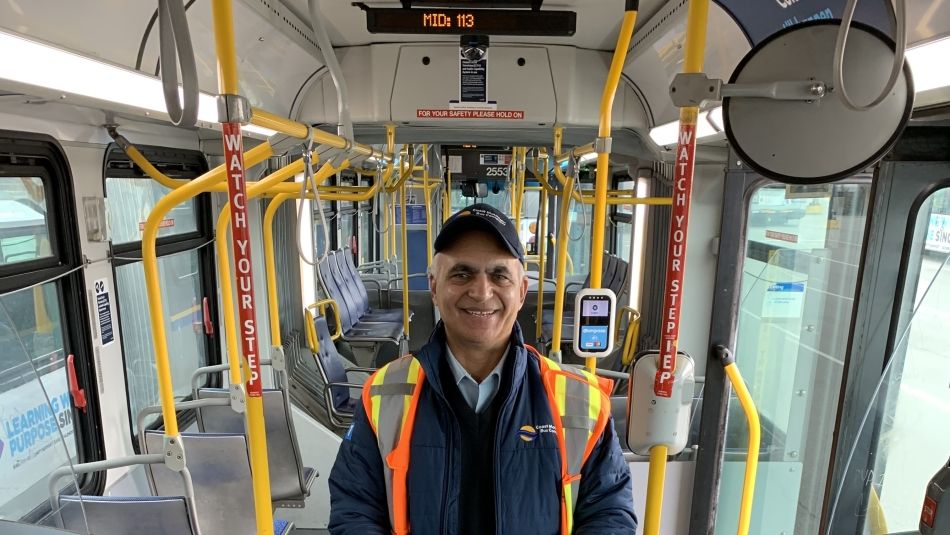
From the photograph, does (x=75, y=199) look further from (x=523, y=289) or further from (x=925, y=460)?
(x=925, y=460)

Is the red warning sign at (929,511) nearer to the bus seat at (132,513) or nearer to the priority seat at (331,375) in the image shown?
the bus seat at (132,513)

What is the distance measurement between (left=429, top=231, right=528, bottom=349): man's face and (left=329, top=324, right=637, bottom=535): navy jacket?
0.29 ft

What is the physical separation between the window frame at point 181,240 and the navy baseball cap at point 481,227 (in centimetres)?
276

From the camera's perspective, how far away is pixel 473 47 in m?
3.35

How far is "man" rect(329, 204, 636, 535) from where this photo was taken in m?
1.28

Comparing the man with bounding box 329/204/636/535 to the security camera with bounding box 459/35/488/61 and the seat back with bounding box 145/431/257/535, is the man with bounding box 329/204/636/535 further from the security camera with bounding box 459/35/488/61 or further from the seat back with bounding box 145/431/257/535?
the security camera with bounding box 459/35/488/61

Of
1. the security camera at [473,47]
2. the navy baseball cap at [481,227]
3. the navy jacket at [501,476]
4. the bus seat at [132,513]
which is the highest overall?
the security camera at [473,47]

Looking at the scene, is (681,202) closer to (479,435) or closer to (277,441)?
(479,435)

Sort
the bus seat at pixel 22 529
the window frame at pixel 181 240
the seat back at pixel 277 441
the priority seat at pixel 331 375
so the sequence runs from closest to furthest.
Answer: the bus seat at pixel 22 529 → the seat back at pixel 277 441 → the window frame at pixel 181 240 → the priority seat at pixel 331 375

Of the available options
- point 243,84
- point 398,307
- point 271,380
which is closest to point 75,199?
point 243,84

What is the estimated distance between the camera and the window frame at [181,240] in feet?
10.9

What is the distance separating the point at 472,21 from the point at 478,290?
1251mm

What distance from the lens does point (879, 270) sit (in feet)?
7.20

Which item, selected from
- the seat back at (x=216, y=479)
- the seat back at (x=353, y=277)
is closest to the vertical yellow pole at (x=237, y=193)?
the seat back at (x=216, y=479)
